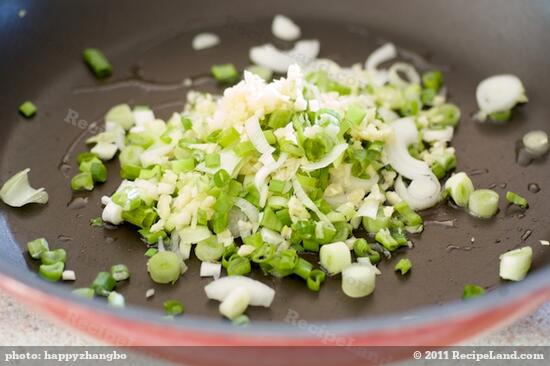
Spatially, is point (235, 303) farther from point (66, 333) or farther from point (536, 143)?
point (536, 143)

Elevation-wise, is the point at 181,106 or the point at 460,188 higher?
the point at 460,188

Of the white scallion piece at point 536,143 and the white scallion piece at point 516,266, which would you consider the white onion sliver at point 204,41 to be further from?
the white scallion piece at point 516,266

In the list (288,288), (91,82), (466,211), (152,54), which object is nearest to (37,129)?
(91,82)

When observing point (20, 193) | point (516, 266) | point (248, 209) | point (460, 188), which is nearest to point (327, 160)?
point (248, 209)

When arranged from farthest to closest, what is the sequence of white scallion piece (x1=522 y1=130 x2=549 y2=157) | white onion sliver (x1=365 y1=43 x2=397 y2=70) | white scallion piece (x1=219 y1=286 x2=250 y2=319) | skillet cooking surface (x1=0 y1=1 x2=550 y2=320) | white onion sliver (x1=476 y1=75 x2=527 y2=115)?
white onion sliver (x1=365 y1=43 x2=397 y2=70), white onion sliver (x1=476 y1=75 x2=527 y2=115), white scallion piece (x1=522 y1=130 x2=549 y2=157), skillet cooking surface (x1=0 y1=1 x2=550 y2=320), white scallion piece (x1=219 y1=286 x2=250 y2=319)

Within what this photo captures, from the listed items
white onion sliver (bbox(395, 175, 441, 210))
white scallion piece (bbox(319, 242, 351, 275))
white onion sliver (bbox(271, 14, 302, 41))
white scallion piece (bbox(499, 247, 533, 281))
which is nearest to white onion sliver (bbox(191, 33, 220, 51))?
white onion sliver (bbox(271, 14, 302, 41))

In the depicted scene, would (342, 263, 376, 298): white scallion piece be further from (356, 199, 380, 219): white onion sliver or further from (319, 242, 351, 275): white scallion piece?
(356, 199, 380, 219): white onion sliver

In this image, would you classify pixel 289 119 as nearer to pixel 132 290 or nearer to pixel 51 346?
pixel 132 290
